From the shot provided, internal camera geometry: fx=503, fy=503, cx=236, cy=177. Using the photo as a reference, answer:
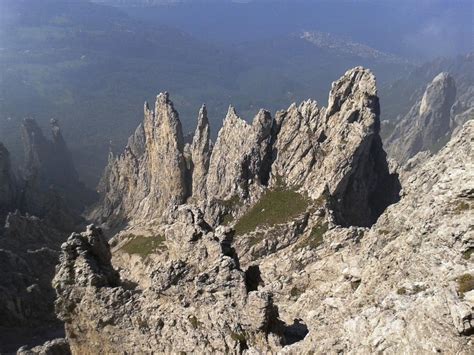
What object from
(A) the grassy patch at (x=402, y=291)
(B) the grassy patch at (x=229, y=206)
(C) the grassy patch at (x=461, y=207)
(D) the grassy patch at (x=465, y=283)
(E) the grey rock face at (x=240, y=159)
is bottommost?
(D) the grassy patch at (x=465, y=283)

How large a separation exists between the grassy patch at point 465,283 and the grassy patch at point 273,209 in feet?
203

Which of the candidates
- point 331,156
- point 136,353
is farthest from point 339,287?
point 331,156

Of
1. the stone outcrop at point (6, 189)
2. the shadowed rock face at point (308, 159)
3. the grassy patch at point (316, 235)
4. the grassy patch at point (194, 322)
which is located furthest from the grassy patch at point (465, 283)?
the stone outcrop at point (6, 189)

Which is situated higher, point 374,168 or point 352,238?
point 374,168

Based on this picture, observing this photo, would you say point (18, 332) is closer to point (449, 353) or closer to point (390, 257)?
point (390, 257)

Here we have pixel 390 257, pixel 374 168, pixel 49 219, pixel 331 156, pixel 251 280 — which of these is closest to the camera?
pixel 390 257

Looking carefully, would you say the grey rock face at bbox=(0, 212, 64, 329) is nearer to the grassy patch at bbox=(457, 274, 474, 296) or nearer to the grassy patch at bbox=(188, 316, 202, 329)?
the grassy patch at bbox=(188, 316, 202, 329)

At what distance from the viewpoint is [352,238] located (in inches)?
2302

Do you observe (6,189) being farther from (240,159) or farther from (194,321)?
(194,321)

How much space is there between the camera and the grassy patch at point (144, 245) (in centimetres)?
10075

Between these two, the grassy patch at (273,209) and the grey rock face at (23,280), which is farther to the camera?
the grassy patch at (273,209)

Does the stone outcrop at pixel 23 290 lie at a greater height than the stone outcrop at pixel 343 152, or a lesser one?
lesser

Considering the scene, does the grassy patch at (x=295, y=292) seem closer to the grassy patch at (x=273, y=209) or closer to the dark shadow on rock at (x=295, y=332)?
the dark shadow on rock at (x=295, y=332)

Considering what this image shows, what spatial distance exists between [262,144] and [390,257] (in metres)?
69.3
